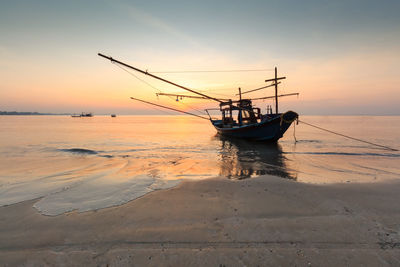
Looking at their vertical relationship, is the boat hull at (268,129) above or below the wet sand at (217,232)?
above

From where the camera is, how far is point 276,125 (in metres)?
20.1

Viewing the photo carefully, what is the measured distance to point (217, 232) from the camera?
13.1 ft

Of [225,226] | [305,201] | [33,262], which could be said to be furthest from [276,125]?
[33,262]

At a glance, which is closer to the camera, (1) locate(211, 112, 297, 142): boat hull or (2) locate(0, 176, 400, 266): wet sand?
(2) locate(0, 176, 400, 266): wet sand

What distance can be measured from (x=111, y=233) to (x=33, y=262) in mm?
1307

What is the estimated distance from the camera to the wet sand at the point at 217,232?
3.27m

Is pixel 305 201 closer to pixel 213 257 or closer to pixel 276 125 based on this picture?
pixel 213 257

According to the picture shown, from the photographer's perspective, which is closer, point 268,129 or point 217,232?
point 217,232

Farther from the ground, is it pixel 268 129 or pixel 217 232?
pixel 268 129

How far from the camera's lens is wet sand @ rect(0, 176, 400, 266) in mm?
3268

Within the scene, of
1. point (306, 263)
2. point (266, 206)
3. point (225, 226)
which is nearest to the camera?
point (306, 263)

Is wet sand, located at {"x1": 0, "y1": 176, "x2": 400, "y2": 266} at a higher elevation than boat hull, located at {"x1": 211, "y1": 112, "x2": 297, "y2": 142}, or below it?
below

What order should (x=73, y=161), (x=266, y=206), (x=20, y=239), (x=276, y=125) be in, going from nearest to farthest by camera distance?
(x=20, y=239), (x=266, y=206), (x=73, y=161), (x=276, y=125)

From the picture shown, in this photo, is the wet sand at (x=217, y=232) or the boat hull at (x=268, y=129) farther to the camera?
the boat hull at (x=268, y=129)
